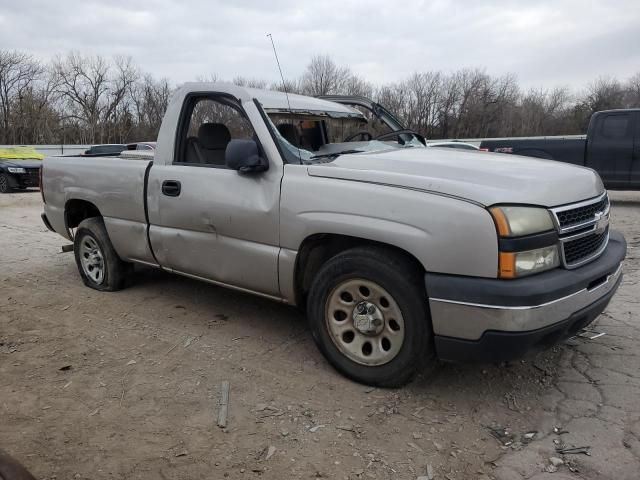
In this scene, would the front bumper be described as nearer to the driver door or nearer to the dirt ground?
the dirt ground

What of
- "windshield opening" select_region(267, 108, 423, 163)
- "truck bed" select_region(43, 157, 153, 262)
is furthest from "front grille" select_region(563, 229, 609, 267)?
"truck bed" select_region(43, 157, 153, 262)

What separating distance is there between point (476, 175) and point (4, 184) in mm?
17097

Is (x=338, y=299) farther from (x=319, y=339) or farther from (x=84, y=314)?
(x=84, y=314)

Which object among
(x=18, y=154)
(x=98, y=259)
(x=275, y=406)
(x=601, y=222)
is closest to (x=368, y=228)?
(x=275, y=406)

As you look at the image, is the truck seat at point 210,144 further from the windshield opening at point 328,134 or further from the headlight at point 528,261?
the headlight at point 528,261

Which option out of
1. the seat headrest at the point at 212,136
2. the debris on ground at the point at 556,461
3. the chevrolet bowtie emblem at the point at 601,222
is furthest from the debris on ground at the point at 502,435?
the seat headrest at the point at 212,136

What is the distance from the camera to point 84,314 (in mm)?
4594

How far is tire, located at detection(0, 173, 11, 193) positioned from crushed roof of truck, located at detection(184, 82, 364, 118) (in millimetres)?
14619

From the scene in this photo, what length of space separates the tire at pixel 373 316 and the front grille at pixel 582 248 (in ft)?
2.72

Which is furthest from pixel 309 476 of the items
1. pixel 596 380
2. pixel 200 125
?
pixel 200 125

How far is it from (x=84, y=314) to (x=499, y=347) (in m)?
3.61

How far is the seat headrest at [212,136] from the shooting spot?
4156mm

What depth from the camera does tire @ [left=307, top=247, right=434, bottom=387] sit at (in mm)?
2887

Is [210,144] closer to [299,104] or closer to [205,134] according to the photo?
[205,134]
